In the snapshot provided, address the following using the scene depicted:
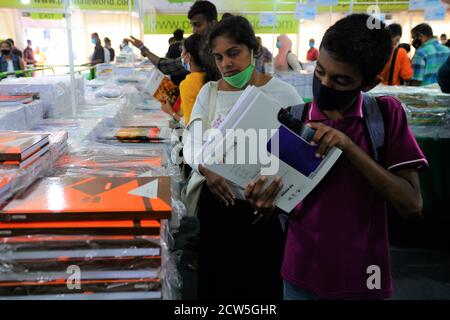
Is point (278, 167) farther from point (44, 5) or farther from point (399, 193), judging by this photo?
point (44, 5)

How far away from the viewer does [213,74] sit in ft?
7.11

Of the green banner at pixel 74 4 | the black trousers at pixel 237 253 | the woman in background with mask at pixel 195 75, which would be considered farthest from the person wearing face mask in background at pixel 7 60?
the black trousers at pixel 237 253

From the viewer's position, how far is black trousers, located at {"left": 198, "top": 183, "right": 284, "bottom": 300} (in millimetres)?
1855

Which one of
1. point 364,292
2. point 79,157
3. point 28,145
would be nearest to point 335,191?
point 364,292

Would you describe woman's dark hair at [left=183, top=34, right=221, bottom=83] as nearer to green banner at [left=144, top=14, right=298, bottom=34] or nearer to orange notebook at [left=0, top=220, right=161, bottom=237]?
orange notebook at [left=0, top=220, right=161, bottom=237]

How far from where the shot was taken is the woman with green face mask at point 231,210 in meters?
1.69

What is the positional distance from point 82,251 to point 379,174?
2.43 ft

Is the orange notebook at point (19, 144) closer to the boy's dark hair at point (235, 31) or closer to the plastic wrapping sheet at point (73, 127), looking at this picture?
the plastic wrapping sheet at point (73, 127)

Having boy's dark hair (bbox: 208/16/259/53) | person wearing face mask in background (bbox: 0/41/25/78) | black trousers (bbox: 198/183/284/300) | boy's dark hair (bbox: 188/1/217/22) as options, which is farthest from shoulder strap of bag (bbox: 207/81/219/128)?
person wearing face mask in background (bbox: 0/41/25/78)

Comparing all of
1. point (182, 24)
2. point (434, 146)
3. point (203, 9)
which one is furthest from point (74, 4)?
point (182, 24)

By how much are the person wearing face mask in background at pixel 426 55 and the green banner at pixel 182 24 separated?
289 centimetres

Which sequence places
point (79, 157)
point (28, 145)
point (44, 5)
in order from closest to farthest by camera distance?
point (28, 145), point (79, 157), point (44, 5)

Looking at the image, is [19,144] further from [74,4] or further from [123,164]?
[74,4]
